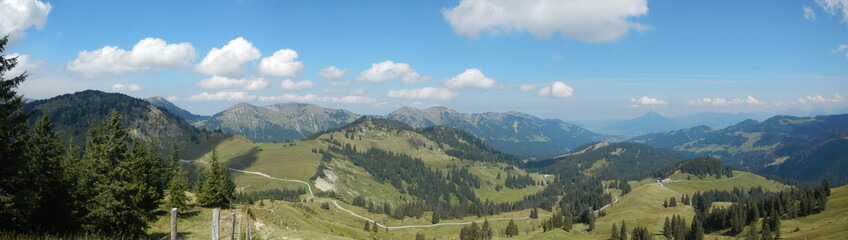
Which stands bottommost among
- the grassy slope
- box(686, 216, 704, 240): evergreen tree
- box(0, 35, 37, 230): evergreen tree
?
box(686, 216, 704, 240): evergreen tree

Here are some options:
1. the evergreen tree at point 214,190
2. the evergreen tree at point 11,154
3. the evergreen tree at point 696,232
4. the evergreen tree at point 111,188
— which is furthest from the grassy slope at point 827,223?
the evergreen tree at point 11,154

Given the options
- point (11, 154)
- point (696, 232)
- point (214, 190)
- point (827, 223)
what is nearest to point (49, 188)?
point (11, 154)

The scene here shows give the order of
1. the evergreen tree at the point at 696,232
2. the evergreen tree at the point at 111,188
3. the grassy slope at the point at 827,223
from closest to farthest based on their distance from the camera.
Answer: the evergreen tree at the point at 111,188
the grassy slope at the point at 827,223
the evergreen tree at the point at 696,232

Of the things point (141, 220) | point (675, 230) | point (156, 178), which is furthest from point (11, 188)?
point (675, 230)

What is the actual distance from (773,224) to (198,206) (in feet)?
589

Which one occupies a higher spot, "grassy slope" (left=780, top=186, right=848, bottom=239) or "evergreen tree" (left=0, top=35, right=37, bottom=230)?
"evergreen tree" (left=0, top=35, right=37, bottom=230)

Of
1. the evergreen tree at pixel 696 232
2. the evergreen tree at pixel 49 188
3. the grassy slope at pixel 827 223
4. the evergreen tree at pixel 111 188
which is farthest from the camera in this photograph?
the evergreen tree at pixel 696 232

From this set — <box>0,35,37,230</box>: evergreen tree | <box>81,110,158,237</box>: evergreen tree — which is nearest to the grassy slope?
<box>81,110,158,237</box>: evergreen tree

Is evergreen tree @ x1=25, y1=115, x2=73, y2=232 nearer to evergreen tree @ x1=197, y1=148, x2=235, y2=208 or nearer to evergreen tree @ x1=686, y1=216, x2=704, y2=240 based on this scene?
evergreen tree @ x1=197, y1=148, x2=235, y2=208

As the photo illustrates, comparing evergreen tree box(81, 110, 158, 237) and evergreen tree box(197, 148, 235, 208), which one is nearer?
evergreen tree box(81, 110, 158, 237)

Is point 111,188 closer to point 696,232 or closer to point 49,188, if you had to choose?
point 49,188

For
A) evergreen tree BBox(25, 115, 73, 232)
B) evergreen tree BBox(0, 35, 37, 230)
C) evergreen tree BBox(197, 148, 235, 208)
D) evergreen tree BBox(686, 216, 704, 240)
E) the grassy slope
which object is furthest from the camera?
evergreen tree BBox(686, 216, 704, 240)

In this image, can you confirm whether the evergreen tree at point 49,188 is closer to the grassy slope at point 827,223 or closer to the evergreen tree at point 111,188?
the evergreen tree at point 111,188

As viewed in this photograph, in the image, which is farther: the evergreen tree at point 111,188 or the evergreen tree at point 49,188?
the evergreen tree at point 49,188
